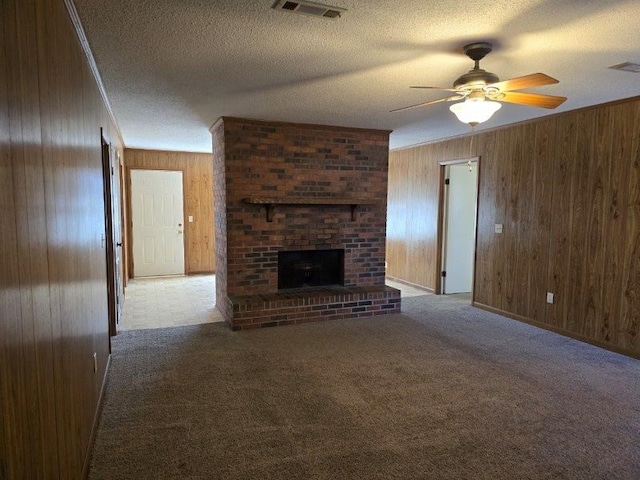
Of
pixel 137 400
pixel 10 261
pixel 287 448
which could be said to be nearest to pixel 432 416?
pixel 287 448

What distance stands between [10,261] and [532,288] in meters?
4.89

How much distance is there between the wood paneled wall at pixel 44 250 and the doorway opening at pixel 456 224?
4965 mm

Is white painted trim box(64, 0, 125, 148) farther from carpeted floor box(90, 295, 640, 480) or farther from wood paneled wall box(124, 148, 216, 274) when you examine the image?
wood paneled wall box(124, 148, 216, 274)

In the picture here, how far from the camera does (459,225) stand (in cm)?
635

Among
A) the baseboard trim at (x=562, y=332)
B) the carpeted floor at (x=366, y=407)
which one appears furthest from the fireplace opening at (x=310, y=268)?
the baseboard trim at (x=562, y=332)

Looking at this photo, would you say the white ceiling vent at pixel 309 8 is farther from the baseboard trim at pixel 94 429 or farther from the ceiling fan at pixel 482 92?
the baseboard trim at pixel 94 429

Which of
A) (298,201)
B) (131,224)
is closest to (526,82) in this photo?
(298,201)

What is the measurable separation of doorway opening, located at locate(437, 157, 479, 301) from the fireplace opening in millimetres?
1849

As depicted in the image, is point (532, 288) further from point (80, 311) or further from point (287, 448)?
point (80, 311)

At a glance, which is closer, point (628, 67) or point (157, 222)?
point (628, 67)

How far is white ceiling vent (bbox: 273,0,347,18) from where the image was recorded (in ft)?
6.62

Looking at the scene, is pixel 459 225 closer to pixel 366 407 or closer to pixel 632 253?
pixel 632 253

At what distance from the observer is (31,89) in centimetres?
133

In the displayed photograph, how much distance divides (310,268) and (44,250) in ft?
12.9
